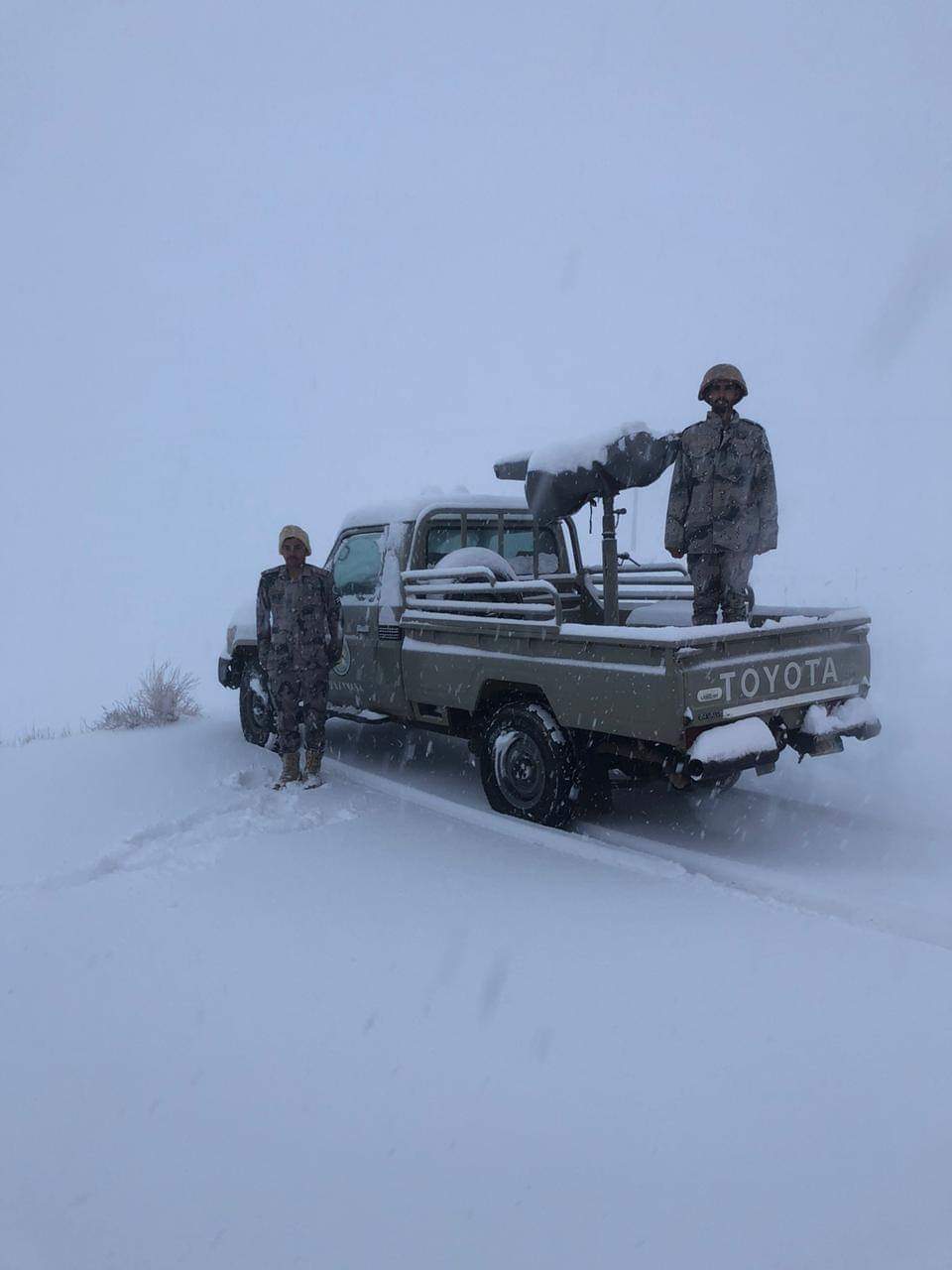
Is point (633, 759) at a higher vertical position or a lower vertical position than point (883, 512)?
lower

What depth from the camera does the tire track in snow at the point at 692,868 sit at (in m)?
3.83

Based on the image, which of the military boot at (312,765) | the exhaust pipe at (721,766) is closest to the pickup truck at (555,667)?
the exhaust pipe at (721,766)

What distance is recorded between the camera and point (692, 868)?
15.1 feet

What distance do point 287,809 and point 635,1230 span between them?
3.73m

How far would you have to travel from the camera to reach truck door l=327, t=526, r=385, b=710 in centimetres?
661

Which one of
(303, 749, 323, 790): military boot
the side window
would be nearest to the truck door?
the side window

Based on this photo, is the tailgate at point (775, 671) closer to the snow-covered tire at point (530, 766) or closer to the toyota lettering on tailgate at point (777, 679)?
the toyota lettering on tailgate at point (777, 679)

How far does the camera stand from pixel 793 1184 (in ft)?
7.68

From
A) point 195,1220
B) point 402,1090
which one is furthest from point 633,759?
point 195,1220

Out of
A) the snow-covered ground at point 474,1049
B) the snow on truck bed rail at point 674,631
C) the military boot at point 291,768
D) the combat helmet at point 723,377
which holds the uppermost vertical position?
the combat helmet at point 723,377

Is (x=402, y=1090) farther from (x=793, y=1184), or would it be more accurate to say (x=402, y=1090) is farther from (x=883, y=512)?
(x=883, y=512)

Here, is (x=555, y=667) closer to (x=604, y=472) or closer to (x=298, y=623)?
(x=604, y=472)

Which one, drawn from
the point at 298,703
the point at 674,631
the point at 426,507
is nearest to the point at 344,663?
the point at 298,703

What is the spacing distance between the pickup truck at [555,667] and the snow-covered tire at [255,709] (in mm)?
18
